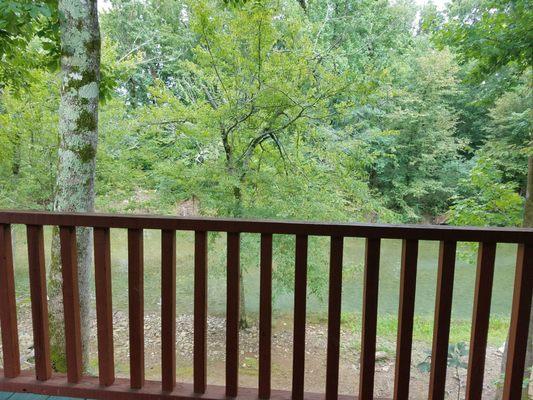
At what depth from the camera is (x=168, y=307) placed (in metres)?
1.31

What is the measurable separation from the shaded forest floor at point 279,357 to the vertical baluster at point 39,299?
3535 mm

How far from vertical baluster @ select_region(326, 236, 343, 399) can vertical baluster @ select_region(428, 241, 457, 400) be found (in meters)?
0.32

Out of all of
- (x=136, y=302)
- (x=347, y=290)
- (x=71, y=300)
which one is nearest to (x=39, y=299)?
(x=71, y=300)

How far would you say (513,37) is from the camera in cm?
342

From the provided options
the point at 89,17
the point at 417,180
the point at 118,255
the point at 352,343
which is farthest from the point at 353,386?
the point at 417,180

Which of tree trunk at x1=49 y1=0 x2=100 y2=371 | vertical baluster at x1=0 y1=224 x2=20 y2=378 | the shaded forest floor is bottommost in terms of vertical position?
the shaded forest floor

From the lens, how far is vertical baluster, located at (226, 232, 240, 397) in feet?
4.18

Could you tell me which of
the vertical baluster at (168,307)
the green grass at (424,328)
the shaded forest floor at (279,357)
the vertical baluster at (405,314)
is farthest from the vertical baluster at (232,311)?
the green grass at (424,328)

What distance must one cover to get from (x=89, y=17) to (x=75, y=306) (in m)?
1.93

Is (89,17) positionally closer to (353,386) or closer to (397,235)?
(397,235)

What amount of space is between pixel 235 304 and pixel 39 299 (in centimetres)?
72

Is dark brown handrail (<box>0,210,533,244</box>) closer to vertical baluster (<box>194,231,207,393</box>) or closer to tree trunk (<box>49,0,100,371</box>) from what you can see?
vertical baluster (<box>194,231,207,393</box>)

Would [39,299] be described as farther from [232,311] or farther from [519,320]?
[519,320]

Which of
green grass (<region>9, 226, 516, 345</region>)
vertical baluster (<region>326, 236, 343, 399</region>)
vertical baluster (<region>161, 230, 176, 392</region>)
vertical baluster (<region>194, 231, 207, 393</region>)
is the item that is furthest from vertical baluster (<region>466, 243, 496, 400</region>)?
green grass (<region>9, 226, 516, 345</region>)
